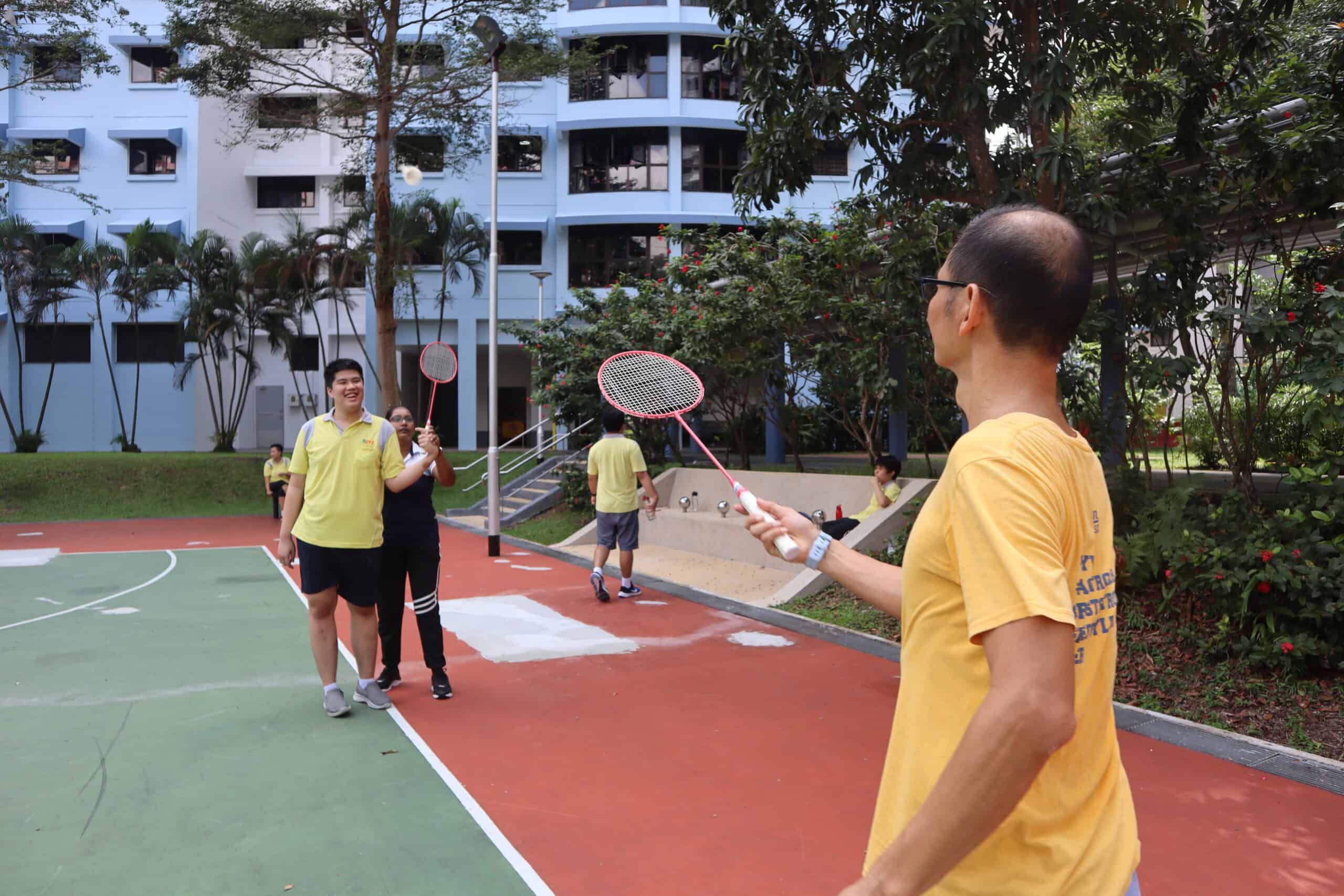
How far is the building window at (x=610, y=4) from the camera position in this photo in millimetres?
30031

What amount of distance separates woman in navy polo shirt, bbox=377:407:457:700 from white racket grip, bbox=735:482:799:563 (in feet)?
14.7

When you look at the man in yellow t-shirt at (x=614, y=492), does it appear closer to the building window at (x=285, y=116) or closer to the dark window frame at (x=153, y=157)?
the building window at (x=285, y=116)

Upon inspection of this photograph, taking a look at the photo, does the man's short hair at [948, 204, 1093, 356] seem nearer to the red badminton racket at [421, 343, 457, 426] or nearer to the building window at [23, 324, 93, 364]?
the red badminton racket at [421, 343, 457, 426]

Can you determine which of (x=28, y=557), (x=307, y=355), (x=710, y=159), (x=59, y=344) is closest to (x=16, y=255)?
(x=59, y=344)

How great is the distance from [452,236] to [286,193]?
11.4 meters

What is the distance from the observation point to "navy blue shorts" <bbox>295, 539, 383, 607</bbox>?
589 centimetres

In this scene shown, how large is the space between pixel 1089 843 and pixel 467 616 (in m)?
8.51

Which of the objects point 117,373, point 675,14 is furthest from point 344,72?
point 117,373

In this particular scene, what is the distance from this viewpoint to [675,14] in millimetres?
29797

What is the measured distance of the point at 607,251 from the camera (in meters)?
31.7

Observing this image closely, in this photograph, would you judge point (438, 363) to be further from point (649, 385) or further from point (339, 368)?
point (649, 385)

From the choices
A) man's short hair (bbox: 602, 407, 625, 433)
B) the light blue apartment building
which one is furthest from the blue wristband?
the light blue apartment building

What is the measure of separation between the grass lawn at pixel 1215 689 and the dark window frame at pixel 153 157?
35.5 meters

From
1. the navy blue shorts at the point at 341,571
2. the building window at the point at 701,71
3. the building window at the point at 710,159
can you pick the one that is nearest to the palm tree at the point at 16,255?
the building window at the point at 710,159
